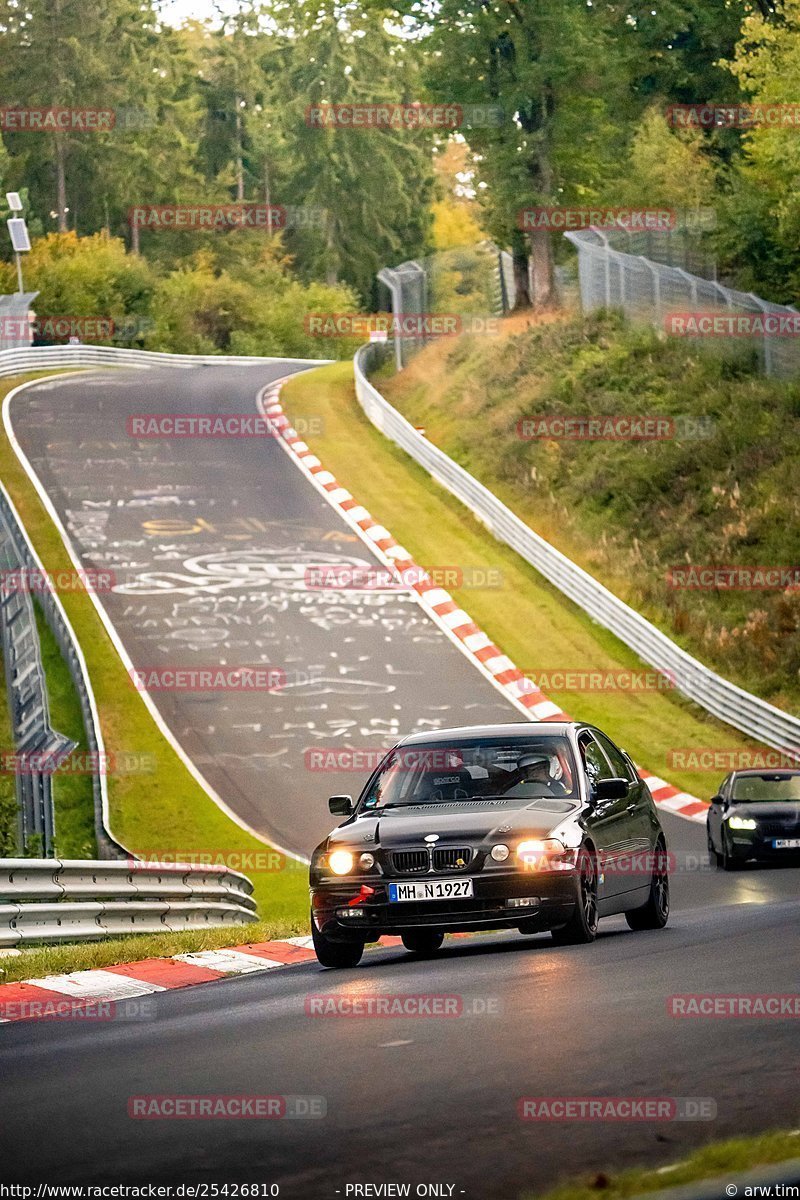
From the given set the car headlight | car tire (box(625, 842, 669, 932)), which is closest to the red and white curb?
car tire (box(625, 842, 669, 932))

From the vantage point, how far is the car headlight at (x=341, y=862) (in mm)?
12086

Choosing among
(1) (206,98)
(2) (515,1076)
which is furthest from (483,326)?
(1) (206,98)

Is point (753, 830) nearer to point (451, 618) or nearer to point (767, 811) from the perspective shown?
point (767, 811)

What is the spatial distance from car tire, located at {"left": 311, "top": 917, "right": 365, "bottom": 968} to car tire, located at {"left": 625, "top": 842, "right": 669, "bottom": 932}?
2.29 m

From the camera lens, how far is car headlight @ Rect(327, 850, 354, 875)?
Answer: 12086mm

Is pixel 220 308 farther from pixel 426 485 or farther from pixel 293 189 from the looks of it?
pixel 426 485

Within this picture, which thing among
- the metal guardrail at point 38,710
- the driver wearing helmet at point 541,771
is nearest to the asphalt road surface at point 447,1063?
the driver wearing helmet at point 541,771

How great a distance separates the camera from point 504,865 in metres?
11.9

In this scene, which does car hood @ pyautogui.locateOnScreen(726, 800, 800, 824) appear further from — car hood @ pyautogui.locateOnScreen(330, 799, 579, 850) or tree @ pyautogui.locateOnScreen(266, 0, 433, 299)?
tree @ pyautogui.locateOnScreen(266, 0, 433, 299)

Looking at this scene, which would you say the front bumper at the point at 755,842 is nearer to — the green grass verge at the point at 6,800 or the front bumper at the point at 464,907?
the green grass verge at the point at 6,800

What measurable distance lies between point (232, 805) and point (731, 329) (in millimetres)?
23105

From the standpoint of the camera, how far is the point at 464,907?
1186 centimetres

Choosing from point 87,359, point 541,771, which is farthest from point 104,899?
point 87,359

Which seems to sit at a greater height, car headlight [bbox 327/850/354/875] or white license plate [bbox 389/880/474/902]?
car headlight [bbox 327/850/354/875]
